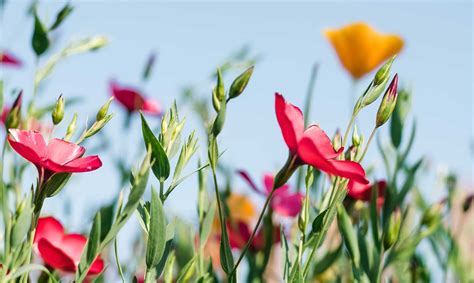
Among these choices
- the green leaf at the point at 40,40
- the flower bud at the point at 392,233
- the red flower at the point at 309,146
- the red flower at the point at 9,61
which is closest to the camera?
the red flower at the point at 309,146

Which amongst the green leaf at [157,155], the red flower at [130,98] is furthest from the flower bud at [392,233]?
the red flower at [130,98]

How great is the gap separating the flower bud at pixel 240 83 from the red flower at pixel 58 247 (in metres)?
0.22

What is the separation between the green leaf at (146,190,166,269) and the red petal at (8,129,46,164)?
0.10m

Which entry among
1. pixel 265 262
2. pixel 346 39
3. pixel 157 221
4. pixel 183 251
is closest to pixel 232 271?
pixel 157 221

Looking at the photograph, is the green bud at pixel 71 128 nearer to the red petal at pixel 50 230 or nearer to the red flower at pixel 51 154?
the red flower at pixel 51 154

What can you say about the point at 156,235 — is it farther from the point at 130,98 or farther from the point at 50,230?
the point at 130,98

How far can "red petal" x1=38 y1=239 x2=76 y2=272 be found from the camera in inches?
30.1

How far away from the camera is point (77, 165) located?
1.99 feet

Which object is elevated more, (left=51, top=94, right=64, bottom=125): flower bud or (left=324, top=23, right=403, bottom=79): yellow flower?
(left=324, top=23, right=403, bottom=79): yellow flower

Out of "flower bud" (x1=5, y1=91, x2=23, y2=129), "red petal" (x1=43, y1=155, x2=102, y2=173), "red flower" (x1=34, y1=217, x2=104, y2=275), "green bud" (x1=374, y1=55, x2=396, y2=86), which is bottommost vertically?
"red flower" (x1=34, y1=217, x2=104, y2=275)

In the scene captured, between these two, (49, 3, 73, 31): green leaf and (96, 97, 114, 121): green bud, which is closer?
(96, 97, 114, 121): green bud

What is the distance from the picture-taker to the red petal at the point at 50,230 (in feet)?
2.72

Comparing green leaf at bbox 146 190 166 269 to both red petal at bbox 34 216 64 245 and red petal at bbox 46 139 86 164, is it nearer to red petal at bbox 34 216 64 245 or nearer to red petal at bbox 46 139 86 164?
red petal at bbox 46 139 86 164

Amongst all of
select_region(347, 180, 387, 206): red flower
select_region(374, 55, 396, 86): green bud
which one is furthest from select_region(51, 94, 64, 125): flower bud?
select_region(347, 180, 387, 206): red flower
